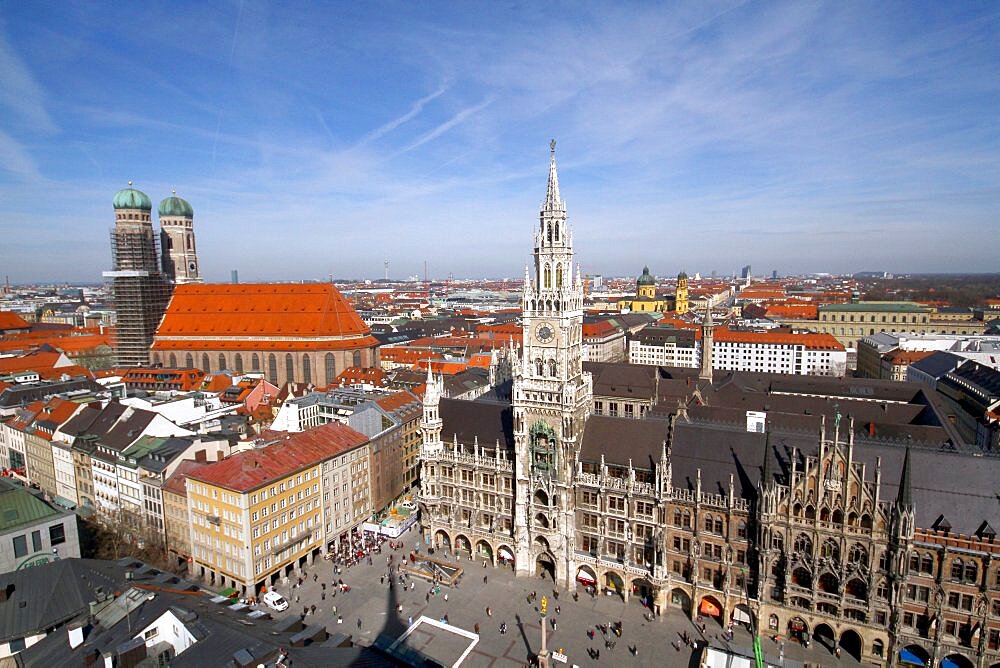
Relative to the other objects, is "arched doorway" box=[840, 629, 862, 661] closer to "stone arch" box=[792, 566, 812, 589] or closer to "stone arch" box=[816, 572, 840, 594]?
"stone arch" box=[816, 572, 840, 594]

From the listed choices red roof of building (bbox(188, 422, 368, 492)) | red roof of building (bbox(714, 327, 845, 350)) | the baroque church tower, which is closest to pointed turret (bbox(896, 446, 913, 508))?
the baroque church tower

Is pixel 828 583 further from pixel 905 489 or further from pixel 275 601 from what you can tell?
pixel 275 601

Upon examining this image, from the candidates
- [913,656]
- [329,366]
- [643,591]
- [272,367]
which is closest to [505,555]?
[643,591]

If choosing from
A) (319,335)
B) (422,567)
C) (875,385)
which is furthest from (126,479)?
(875,385)

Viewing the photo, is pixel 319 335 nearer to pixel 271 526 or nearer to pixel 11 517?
pixel 271 526

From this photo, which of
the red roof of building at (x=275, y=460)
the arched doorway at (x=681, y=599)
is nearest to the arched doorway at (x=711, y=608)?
the arched doorway at (x=681, y=599)

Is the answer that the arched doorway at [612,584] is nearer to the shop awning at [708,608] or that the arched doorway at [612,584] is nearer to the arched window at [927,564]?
the shop awning at [708,608]
